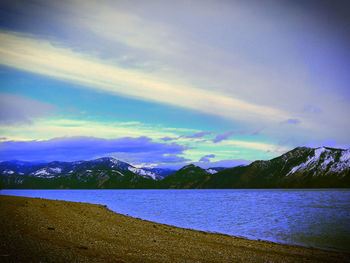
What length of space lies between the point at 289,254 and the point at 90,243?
17.3m

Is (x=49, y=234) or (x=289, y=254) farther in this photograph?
(x=289, y=254)

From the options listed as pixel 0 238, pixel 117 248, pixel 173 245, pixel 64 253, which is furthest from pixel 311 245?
pixel 0 238

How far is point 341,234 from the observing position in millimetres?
38906

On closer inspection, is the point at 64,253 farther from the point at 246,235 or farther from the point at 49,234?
the point at 246,235

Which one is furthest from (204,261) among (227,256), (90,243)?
(90,243)

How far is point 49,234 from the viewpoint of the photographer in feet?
75.6

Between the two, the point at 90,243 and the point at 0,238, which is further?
the point at 90,243

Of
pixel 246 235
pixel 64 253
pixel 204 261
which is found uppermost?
pixel 64 253

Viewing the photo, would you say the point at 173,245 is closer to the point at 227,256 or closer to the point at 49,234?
the point at 227,256

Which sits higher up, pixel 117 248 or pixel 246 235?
pixel 117 248

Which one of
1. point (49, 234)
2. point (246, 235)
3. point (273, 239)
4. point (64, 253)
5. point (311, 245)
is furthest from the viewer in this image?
point (246, 235)

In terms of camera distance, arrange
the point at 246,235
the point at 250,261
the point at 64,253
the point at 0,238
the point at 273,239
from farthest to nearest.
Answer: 1. the point at 246,235
2. the point at 273,239
3. the point at 250,261
4. the point at 0,238
5. the point at 64,253

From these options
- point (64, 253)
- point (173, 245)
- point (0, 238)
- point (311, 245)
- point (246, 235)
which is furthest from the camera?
point (246, 235)

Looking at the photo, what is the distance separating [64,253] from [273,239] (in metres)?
27.1
